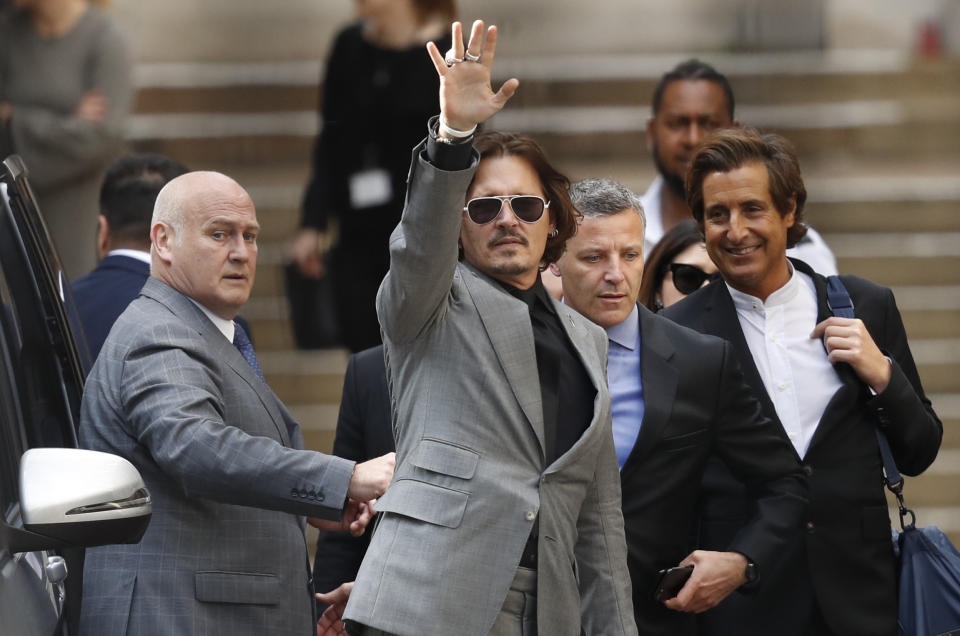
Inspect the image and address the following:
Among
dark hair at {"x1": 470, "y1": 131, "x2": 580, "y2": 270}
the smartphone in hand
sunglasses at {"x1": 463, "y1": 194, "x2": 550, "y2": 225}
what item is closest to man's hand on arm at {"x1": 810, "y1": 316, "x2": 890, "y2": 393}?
the smartphone in hand

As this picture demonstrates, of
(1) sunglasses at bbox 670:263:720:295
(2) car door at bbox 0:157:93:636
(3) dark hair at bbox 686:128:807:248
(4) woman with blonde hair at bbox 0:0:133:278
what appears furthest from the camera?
(4) woman with blonde hair at bbox 0:0:133:278

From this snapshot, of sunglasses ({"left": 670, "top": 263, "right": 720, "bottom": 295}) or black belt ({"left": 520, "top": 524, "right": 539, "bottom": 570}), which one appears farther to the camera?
sunglasses ({"left": 670, "top": 263, "right": 720, "bottom": 295})

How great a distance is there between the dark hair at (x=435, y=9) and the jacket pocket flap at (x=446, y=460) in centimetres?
411

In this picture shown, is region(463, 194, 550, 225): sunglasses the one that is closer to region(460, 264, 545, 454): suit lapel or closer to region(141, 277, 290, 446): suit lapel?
region(460, 264, 545, 454): suit lapel

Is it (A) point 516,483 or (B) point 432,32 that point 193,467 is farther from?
(B) point 432,32

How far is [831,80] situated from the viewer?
363 inches

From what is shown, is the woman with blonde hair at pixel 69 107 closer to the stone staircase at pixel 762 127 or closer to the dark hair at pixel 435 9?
the stone staircase at pixel 762 127

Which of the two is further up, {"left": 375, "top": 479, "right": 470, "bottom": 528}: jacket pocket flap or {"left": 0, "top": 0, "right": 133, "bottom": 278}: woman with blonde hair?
{"left": 0, "top": 0, "right": 133, "bottom": 278}: woman with blonde hair

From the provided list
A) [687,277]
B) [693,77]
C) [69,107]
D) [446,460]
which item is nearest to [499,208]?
[446,460]

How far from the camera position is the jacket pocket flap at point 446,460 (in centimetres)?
337

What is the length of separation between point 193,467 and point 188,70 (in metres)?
5.99

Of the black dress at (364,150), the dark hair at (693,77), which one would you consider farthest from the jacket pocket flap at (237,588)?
the black dress at (364,150)

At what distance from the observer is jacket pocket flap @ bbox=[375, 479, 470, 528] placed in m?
3.34

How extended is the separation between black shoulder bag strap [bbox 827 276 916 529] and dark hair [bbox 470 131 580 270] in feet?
3.07
